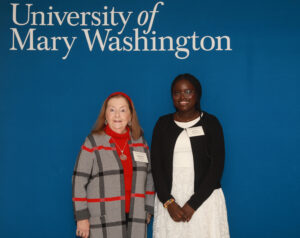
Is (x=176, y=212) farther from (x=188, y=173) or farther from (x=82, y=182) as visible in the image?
(x=82, y=182)

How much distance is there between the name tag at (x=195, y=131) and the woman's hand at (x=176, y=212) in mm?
535

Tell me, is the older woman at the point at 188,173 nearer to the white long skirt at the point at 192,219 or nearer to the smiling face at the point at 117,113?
the white long skirt at the point at 192,219

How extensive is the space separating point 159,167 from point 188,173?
0.23 meters

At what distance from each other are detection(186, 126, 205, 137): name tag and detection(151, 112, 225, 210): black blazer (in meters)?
0.02

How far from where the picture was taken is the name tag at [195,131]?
2.30m

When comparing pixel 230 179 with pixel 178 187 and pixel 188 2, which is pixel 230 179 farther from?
pixel 188 2

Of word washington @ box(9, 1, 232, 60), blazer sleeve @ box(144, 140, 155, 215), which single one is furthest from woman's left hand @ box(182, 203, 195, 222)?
word washington @ box(9, 1, 232, 60)

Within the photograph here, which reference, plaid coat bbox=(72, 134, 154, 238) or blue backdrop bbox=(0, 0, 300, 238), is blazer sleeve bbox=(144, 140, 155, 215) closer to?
plaid coat bbox=(72, 134, 154, 238)

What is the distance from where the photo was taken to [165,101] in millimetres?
2873

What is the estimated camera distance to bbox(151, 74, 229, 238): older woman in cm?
221

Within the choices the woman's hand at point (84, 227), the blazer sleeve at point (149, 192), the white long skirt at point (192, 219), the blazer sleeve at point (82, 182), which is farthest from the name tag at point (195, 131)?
the woman's hand at point (84, 227)

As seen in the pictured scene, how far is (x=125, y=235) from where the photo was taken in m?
2.20

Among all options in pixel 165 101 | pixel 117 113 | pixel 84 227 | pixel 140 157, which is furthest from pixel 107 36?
pixel 84 227

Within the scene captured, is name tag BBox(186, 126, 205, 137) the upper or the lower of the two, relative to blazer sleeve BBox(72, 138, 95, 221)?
upper
